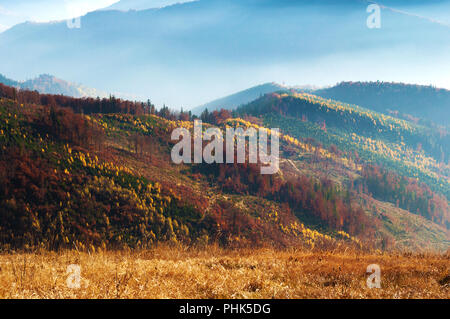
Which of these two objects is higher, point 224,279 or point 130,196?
point 224,279

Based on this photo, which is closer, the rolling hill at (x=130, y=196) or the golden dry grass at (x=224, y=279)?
the golden dry grass at (x=224, y=279)

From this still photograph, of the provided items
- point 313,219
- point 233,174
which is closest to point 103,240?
point 233,174

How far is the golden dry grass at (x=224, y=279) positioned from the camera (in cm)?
655

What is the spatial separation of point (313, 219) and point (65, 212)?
9719 cm

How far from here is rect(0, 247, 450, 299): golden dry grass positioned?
6547 mm

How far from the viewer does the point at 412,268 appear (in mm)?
9125

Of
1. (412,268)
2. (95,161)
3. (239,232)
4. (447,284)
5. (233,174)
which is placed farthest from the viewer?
(233,174)

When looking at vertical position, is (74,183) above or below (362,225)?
above

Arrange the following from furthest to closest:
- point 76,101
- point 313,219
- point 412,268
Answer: point 76,101, point 313,219, point 412,268

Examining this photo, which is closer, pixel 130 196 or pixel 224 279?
pixel 224 279

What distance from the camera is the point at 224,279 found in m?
7.59
